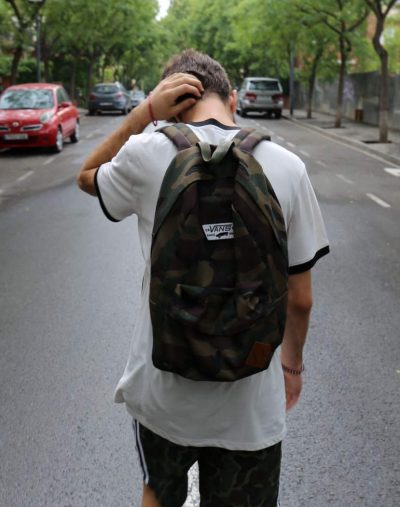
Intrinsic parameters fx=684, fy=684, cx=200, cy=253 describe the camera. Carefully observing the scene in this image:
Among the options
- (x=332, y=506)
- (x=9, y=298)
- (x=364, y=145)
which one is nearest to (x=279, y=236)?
(x=332, y=506)

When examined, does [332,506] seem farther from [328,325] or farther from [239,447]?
[328,325]

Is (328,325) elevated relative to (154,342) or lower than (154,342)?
lower

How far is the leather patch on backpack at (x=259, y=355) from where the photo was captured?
1.55 meters

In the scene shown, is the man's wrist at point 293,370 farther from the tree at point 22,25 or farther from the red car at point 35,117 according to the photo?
the tree at point 22,25

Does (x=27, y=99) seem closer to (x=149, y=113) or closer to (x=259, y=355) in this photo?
(x=149, y=113)

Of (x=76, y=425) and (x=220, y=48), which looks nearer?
(x=76, y=425)

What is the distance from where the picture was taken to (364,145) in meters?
19.3

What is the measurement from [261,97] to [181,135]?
106 feet

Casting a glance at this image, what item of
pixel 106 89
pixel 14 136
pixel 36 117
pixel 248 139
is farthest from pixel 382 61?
pixel 106 89

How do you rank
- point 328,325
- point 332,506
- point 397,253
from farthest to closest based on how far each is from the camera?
point 397,253 < point 328,325 < point 332,506

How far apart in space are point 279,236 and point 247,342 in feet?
0.82

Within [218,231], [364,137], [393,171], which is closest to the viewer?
[218,231]

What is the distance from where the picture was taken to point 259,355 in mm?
1558

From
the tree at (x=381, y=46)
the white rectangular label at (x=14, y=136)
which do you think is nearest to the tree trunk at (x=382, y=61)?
the tree at (x=381, y=46)
